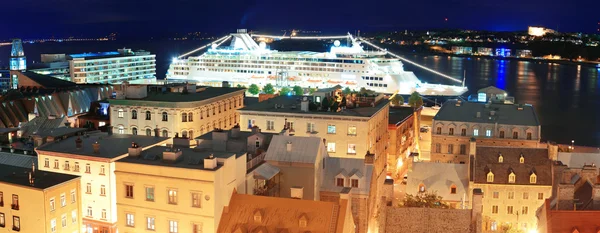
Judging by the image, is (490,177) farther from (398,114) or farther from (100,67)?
(100,67)

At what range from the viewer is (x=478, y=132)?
46.1 metres

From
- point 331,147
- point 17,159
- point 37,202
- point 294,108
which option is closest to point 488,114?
point 331,147

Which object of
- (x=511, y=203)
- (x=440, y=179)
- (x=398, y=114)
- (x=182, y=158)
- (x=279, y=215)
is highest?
(x=182, y=158)

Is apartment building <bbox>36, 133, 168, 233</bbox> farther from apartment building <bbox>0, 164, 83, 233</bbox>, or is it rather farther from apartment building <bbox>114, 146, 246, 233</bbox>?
apartment building <bbox>114, 146, 246, 233</bbox>

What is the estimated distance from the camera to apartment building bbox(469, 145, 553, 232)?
3442 cm

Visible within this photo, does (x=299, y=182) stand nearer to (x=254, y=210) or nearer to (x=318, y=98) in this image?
(x=254, y=210)

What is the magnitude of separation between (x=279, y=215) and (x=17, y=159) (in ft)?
58.1

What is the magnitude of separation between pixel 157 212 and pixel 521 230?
68.0ft

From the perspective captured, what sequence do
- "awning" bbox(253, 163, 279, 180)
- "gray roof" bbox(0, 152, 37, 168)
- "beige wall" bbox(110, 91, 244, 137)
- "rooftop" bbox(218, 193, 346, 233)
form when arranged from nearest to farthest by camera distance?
"rooftop" bbox(218, 193, 346, 233) < "awning" bbox(253, 163, 279, 180) < "gray roof" bbox(0, 152, 37, 168) < "beige wall" bbox(110, 91, 244, 137)

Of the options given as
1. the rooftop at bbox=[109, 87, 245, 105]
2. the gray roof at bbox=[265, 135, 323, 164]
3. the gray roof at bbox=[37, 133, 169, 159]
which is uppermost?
the rooftop at bbox=[109, 87, 245, 105]

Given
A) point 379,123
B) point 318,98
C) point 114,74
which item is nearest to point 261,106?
point 318,98

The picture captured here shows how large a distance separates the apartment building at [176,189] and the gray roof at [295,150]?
2956 millimetres

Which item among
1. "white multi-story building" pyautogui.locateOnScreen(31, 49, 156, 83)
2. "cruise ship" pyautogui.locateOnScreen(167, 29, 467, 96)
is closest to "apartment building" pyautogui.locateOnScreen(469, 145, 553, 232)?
"cruise ship" pyautogui.locateOnScreen(167, 29, 467, 96)

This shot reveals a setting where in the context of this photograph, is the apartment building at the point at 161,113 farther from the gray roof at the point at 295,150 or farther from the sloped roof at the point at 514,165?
the sloped roof at the point at 514,165
